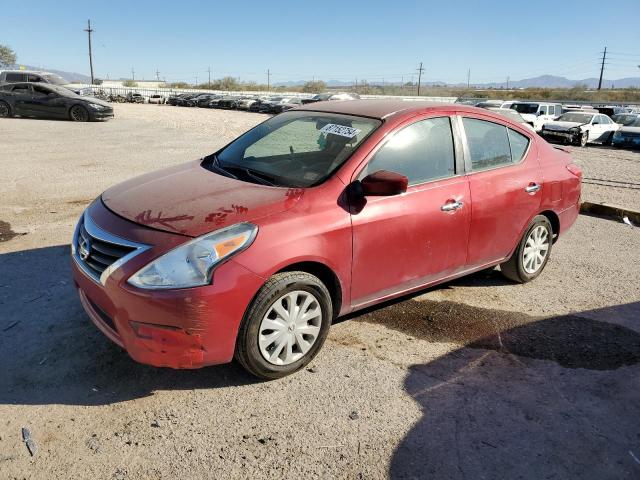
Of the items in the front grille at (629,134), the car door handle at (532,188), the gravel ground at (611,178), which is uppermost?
the car door handle at (532,188)

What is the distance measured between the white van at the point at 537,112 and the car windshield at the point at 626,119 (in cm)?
278

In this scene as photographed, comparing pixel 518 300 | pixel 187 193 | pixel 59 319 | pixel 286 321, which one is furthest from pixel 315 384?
pixel 518 300

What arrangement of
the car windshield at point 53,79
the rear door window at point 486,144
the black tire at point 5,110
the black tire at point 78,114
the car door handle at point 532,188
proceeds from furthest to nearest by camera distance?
the car windshield at point 53,79, the black tire at point 5,110, the black tire at point 78,114, the car door handle at point 532,188, the rear door window at point 486,144

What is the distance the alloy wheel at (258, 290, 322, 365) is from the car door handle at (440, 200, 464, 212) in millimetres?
1294

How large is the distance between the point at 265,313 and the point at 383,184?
1110 mm

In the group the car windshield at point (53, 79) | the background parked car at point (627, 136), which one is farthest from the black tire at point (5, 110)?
the background parked car at point (627, 136)

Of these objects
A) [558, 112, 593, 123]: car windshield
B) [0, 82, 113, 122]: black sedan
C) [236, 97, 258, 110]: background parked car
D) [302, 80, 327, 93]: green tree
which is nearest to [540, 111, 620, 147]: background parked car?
[558, 112, 593, 123]: car windshield

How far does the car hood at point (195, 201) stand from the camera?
3037mm

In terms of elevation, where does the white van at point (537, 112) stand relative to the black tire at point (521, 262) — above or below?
above

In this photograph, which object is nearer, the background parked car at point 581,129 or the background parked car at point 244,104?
the background parked car at point 581,129

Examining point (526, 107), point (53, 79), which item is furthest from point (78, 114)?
point (526, 107)

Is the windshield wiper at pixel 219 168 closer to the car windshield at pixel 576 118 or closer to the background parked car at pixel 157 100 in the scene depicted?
the car windshield at pixel 576 118

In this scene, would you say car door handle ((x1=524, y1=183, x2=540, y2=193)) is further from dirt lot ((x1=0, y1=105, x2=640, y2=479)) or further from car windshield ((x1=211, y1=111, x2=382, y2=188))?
car windshield ((x1=211, y1=111, x2=382, y2=188))

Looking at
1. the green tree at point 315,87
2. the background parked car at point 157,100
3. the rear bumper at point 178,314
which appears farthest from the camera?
the green tree at point 315,87
